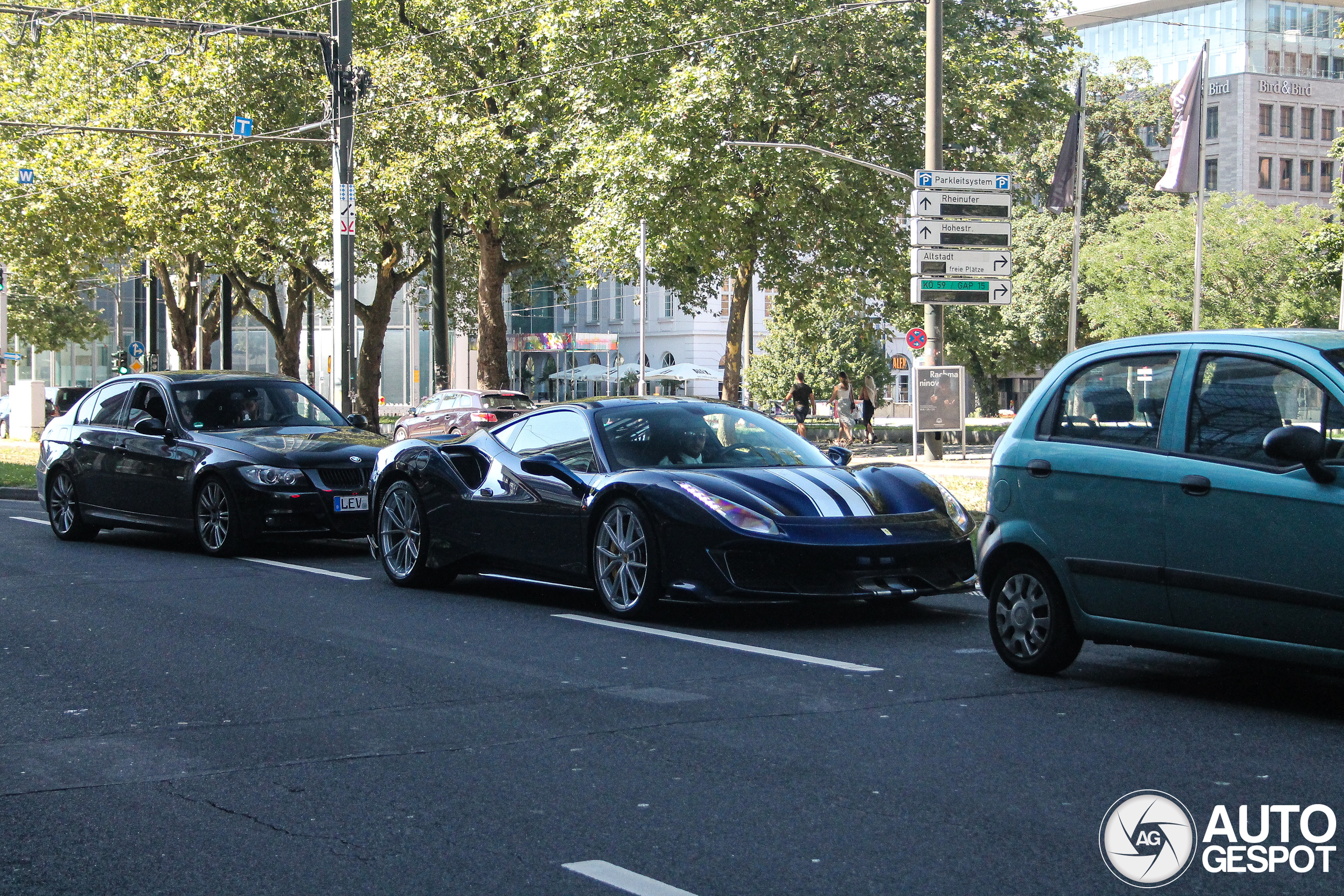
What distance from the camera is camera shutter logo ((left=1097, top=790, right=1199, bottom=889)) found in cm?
415

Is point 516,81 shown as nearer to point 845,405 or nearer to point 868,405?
point 845,405

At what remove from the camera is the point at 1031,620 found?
707 cm

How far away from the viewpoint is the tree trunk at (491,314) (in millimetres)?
36438

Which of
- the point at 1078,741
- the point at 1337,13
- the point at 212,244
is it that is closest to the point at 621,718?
the point at 1078,741

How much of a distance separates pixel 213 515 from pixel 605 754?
817cm

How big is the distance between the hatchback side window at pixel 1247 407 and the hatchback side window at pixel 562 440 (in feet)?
13.6

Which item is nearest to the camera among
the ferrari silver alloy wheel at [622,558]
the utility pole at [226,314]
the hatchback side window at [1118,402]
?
the hatchback side window at [1118,402]

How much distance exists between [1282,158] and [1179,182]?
54101 millimetres

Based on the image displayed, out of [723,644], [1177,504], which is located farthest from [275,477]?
[1177,504]

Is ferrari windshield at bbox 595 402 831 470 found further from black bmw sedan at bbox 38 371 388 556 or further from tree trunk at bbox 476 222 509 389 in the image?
tree trunk at bbox 476 222 509 389

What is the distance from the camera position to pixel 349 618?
916 centimetres

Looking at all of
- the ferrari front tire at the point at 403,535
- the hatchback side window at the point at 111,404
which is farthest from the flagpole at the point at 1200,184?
the ferrari front tire at the point at 403,535

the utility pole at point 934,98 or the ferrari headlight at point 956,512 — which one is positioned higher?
the utility pole at point 934,98

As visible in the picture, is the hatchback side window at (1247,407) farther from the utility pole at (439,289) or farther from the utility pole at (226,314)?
the utility pole at (226,314)
